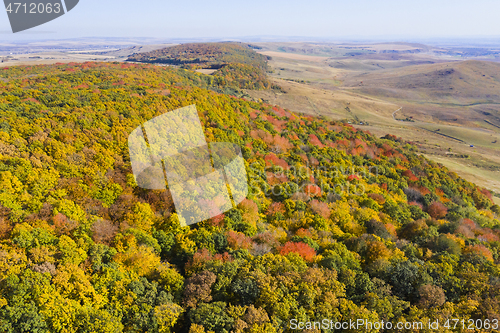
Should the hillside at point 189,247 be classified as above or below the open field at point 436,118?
above

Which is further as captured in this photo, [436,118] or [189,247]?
[436,118]

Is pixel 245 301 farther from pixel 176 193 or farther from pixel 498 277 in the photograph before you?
pixel 498 277

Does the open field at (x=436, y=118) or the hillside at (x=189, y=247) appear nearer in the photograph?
the hillside at (x=189, y=247)

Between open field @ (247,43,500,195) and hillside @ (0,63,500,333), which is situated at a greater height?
hillside @ (0,63,500,333)

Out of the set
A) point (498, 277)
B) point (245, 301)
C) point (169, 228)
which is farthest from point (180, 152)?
point (498, 277)

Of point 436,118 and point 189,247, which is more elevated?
point 189,247

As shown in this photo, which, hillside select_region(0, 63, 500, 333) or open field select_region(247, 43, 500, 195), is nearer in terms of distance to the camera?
hillside select_region(0, 63, 500, 333)

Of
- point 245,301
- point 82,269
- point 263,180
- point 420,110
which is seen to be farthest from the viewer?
point 420,110

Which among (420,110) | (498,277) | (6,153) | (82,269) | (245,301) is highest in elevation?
(6,153)
